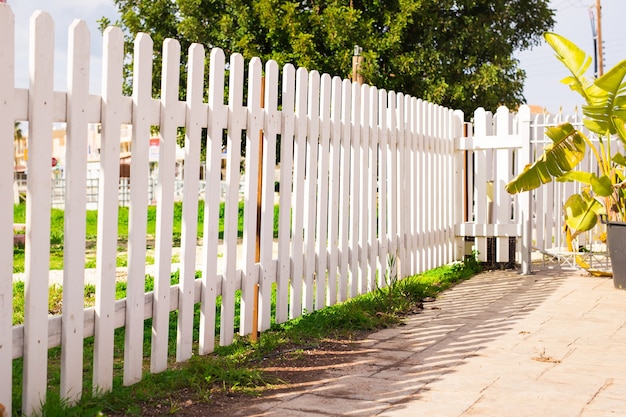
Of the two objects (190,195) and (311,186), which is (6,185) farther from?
(311,186)

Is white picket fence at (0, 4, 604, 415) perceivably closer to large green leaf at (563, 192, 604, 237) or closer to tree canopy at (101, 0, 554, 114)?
large green leaf at (563, 192, 604, 237)

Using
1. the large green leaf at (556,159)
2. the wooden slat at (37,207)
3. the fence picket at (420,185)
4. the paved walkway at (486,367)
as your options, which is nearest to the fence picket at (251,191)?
the paved walkway at (486,367)

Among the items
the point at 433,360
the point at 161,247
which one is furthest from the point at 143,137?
the point at 433,360

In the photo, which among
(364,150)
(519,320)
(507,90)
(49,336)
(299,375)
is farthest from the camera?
(507,90)

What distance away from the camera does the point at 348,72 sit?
2038cm

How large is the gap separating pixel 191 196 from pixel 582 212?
5.35 metres

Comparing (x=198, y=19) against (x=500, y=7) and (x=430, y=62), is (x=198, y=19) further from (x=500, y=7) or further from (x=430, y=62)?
(x=500, y=7)

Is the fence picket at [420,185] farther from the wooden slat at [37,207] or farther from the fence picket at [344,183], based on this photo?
the wooden slat at [37,207]

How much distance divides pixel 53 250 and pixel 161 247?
746cm

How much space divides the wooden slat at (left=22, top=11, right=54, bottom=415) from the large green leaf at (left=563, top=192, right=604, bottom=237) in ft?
21.1

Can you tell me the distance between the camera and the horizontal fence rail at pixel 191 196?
382 centimetres

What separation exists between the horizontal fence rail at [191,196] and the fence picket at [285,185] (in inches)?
0.5

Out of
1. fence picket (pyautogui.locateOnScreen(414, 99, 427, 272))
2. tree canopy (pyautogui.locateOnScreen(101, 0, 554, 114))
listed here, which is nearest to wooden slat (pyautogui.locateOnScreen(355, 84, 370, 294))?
fence picket (pyautogui.locateOnScreen(414, 99, 427, 272))

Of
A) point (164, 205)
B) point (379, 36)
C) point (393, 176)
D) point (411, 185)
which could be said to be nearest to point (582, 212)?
point (411, 185)
